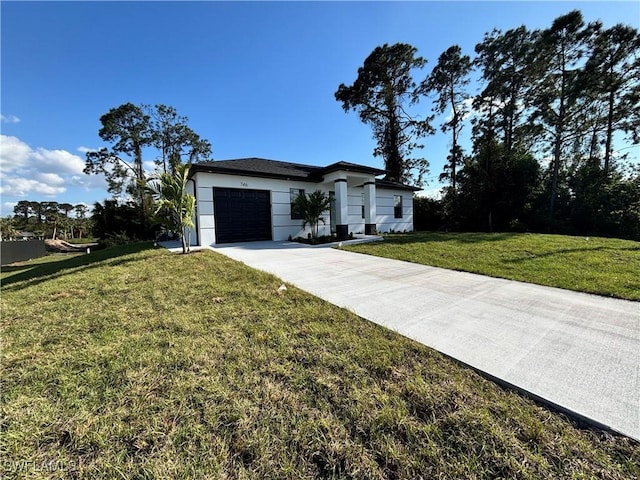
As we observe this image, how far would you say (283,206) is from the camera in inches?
478

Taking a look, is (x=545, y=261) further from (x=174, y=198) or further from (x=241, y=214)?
(x=241, y=214)

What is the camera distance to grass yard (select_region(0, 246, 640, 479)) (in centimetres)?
133

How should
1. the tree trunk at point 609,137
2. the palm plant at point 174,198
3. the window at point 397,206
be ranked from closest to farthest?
the palm plant at point 174,198
the tree trunk at point 609,137
the window at point 397,206

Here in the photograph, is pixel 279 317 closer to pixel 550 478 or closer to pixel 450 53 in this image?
pixel 550 478

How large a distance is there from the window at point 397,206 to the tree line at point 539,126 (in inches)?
142

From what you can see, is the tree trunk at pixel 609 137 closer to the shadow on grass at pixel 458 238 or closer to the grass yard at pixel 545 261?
the shadow on grass at pixel 458 238

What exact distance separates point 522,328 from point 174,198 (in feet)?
28.6

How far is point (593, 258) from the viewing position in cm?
611

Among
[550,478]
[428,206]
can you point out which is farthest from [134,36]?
[428,206]

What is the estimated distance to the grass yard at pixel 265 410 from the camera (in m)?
1.33

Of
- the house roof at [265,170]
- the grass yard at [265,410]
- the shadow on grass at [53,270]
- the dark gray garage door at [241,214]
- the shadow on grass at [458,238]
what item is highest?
the house roof at [265,170]

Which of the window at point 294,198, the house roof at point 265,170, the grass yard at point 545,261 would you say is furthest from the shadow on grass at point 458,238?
the window at point 294,198

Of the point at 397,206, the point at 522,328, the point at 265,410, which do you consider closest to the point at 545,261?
the point at 522,328

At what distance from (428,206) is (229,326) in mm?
19371
